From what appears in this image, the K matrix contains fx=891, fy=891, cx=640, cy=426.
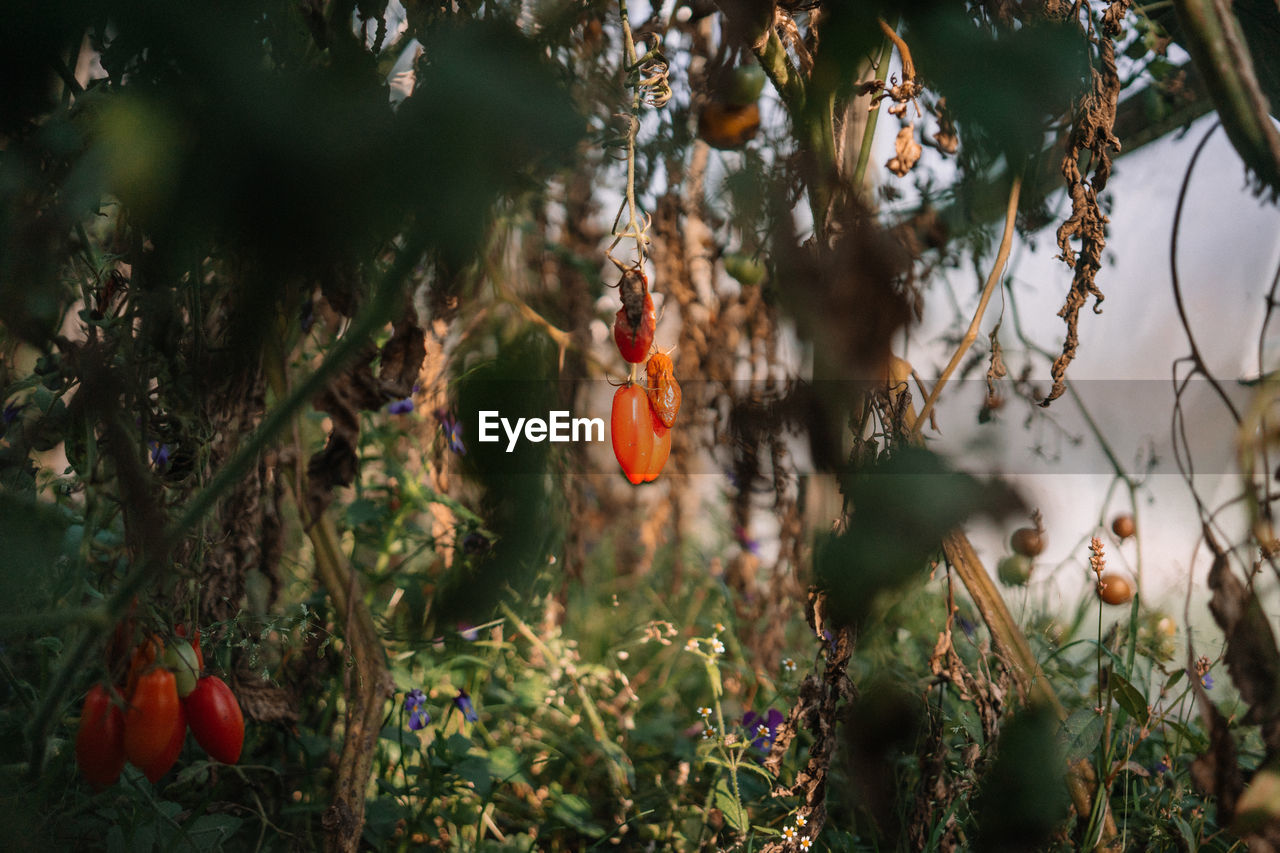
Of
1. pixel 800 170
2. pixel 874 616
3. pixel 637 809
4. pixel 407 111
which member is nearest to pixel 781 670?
pixel 637 809

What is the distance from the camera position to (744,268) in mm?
1285

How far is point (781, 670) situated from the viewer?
1.54 m

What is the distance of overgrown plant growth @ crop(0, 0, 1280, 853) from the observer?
1.18 feet

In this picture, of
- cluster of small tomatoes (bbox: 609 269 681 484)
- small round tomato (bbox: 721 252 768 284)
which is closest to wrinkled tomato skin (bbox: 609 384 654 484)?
cluster of small tomatoes (bbox: 609 269 681 484)

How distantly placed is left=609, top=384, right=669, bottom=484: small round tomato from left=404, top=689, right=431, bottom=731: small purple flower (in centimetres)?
50

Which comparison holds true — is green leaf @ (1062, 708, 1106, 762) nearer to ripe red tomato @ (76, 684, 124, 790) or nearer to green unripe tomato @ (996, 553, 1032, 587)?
green unripe tomato @ (996, 553, 1032, 587)

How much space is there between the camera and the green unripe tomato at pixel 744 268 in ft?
4.21

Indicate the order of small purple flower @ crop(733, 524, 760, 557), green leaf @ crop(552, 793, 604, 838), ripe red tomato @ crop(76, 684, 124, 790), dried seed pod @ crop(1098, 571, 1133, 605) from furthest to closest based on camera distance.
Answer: small purple flower @ crop(733, 524, 760, 557) → dried seed pod @ crop(1098, 571, 1133, 605) → green leaf @ crop(552, 793, 604, 838) → ripe red tomato @ crop(76, 684, 124, 790)

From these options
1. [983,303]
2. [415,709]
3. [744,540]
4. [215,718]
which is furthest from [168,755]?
[744,540]

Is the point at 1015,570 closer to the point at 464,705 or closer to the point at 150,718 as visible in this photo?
the point at 464,705

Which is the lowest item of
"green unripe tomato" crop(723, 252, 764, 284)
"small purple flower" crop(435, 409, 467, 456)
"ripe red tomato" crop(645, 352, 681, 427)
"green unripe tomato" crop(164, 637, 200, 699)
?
"green unripe tomato" crop(164, 637, 200, 699)

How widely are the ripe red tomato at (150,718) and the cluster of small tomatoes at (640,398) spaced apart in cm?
43

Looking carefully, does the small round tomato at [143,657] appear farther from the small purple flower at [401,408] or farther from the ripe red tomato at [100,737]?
the small purple flower at [401,408]

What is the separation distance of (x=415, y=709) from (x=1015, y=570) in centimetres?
88
